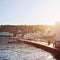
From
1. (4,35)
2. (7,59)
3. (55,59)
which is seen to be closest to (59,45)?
(55,59)

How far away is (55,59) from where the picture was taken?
79.2ft

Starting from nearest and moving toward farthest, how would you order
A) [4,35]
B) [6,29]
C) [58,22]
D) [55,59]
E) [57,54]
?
[55,59]
[57,54]
[58,22]
[4,35]
[6,29]

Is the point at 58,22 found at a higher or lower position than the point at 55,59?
higher

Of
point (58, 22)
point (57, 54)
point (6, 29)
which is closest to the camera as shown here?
point (57, 54)

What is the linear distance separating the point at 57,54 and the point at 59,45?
13.4 feet

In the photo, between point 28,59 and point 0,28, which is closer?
point 28,59

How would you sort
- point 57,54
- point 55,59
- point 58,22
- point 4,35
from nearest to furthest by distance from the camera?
point 55,59 → point 57,54 → point 58,22 → point 4,35

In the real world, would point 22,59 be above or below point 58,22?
below

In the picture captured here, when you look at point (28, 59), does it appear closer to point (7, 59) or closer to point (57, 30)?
point (7, 59)

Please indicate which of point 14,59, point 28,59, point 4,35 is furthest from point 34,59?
point 4,35

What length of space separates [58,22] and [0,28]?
6125 inches

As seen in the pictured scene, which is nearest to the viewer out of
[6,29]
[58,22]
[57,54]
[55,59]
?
[55,59]

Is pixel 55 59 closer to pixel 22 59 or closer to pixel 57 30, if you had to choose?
pixel 22 59

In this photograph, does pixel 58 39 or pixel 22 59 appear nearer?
pixel 22 59
